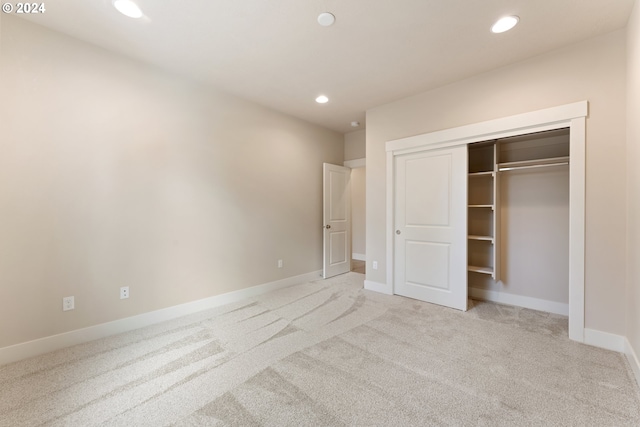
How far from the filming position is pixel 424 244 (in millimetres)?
3514

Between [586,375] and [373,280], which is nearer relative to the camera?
[586,375]

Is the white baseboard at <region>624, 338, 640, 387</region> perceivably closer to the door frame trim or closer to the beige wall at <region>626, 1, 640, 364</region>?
the beige wall at <region>626, 1, 640, 364</region>

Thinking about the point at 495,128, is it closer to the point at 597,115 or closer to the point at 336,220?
the point at 597,115

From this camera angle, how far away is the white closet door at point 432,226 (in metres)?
3.20

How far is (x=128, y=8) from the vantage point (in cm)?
201

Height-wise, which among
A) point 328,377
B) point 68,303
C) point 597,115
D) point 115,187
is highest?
point 597,115

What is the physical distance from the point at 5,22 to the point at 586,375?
5.22m

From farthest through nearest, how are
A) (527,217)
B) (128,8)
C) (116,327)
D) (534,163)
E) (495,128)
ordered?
1. (527,217)
2. (534,163)
3. (495,128)
4. (116,327)
5. (128,8)

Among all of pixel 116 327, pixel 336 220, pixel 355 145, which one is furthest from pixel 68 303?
pixel 355 145

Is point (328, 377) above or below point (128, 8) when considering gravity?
below

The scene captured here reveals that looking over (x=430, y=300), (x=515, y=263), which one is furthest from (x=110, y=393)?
(x=515, y=263)

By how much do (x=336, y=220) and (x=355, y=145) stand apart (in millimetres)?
1529

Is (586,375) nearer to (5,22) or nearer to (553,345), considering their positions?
(553,345)

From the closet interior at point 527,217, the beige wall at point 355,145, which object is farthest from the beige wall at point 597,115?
the beige wall at point 355,145
